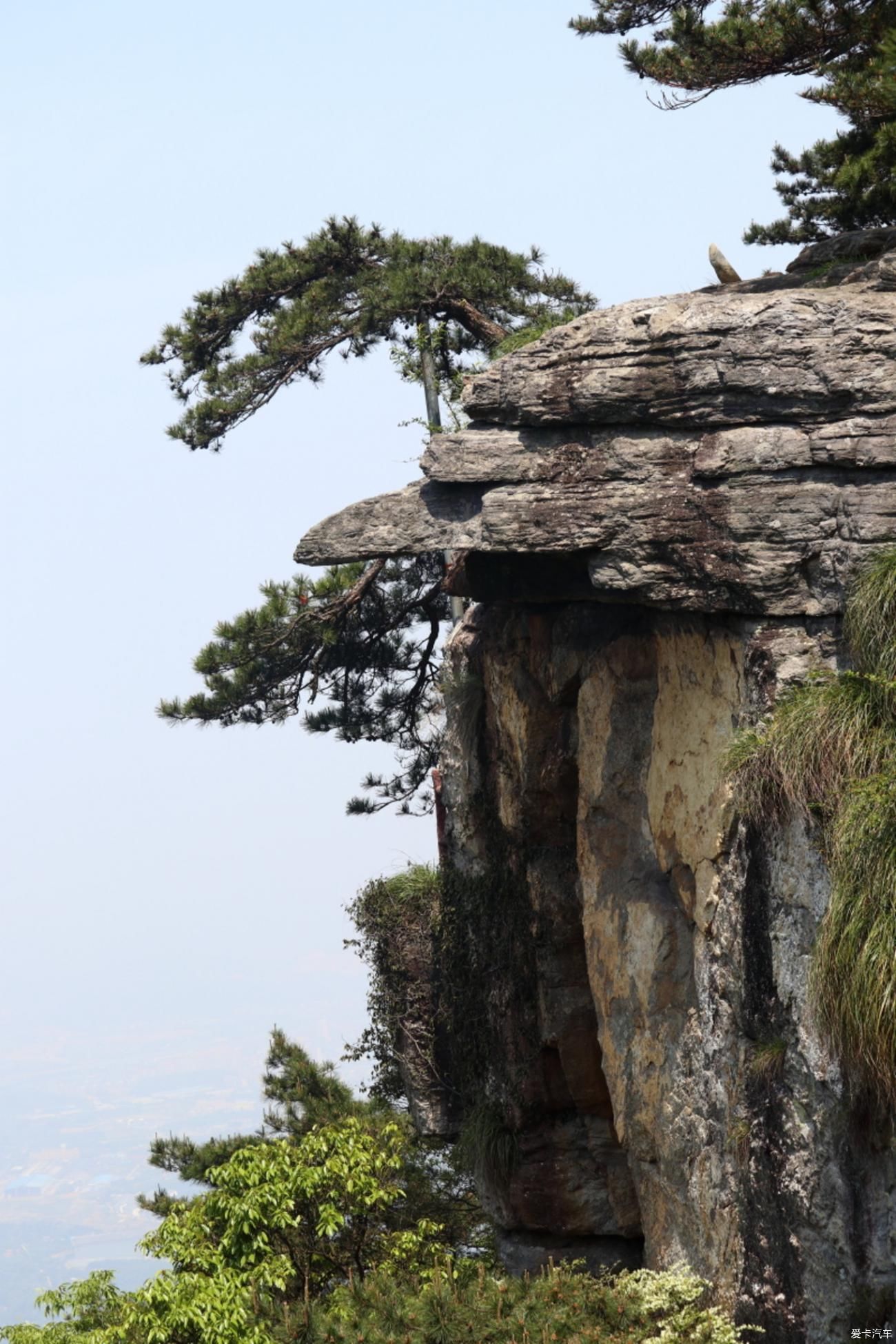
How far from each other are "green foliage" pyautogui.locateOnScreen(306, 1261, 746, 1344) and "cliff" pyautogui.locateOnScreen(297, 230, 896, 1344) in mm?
408

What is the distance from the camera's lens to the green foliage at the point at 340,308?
19984mm

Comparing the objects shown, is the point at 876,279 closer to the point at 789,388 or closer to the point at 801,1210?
the point at 789,388

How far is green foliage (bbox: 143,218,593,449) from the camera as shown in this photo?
65.6 feet

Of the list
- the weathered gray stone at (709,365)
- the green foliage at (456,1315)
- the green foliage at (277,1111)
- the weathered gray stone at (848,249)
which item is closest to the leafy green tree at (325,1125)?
the green foliage at (277,1111)

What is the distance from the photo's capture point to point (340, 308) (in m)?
20.9

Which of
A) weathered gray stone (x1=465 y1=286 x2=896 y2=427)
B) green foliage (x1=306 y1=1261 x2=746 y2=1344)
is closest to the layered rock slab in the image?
weathered gray stone (x1=465 y1=286 x2=896 y2=427)

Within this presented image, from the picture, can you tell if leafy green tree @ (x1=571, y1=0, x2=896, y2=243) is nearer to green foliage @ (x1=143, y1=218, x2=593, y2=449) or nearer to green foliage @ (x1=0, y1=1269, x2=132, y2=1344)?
green foliage @ (x1=143, y1=218, x2=593, y2=449)

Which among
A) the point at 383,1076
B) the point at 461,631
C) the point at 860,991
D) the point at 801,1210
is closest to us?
the point at 860,991

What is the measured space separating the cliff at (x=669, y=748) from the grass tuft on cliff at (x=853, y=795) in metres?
0.33

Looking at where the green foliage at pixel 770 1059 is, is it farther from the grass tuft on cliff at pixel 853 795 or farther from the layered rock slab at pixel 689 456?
the layered rock slab at pixel 689 456

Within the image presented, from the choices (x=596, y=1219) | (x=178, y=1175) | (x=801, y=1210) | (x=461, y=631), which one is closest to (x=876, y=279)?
(x=461, y=631)

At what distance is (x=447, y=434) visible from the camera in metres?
13.6

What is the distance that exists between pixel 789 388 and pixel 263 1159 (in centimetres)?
753

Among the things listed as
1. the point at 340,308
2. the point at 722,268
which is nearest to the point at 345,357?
the point at 340,308
